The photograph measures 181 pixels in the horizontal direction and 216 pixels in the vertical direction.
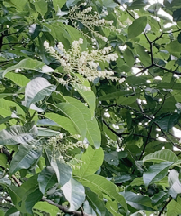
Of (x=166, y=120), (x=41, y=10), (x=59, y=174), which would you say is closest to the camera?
(x=59, y=174)

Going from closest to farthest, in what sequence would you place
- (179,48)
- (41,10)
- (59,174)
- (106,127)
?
(59,174) → (41,10) → (179,48) → (106,127)

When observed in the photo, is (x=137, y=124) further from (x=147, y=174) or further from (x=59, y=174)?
(x=59, y=174)

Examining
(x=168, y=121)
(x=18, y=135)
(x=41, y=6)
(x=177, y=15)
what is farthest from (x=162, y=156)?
(x=177, y=15)

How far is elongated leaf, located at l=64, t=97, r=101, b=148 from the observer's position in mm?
732

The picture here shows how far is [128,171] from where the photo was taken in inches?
60.2

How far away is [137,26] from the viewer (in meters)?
1.41

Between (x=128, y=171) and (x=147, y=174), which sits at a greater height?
(x=147, y=174)

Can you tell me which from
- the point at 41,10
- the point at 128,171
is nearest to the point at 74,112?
the point at 41,10

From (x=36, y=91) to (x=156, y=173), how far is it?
0.37 metres

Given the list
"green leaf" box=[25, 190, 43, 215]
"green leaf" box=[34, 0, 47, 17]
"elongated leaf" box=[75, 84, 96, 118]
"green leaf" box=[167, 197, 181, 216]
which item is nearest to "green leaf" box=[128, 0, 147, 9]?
"green leaf" box=[34, 0, 47, 17]

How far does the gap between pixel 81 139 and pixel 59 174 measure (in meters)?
0.10

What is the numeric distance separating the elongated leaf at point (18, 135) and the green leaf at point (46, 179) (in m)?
0.10

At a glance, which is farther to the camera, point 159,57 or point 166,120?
point 159,57

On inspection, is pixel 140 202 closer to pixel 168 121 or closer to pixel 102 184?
pixel 102 184
